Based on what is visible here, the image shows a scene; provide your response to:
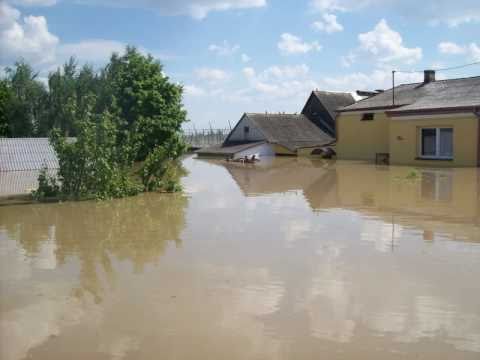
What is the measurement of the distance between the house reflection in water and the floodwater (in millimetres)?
101

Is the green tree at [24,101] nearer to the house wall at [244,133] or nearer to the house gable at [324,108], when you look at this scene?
the house wall at [244,133]

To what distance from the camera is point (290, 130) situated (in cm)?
3794

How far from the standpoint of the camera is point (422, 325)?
512cm

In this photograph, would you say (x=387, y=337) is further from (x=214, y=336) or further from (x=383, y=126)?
(x=383, y=126)

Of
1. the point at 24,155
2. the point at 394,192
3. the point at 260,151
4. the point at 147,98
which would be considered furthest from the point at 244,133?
the point at 394,192

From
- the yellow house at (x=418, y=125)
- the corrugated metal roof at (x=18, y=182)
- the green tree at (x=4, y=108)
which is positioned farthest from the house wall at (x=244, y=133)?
the corrugated metal roof at (x=18, y=182)

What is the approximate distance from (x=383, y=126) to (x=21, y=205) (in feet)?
68.2

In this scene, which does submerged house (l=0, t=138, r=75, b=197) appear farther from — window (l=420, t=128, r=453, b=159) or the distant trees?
window (l=420, t=128, r=453, b=159)

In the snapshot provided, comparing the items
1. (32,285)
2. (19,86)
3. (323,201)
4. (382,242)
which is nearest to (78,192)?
(323,201)

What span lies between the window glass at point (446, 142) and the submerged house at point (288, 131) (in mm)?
9610

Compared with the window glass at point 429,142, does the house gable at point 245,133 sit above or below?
above

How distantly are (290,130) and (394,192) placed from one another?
76.3 ft

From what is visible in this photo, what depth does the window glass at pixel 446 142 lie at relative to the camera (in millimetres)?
24078

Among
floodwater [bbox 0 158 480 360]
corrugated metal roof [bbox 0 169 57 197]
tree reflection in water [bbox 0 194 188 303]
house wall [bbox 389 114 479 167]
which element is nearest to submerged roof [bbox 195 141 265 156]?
house wall [bbox 389 114 479 167]
